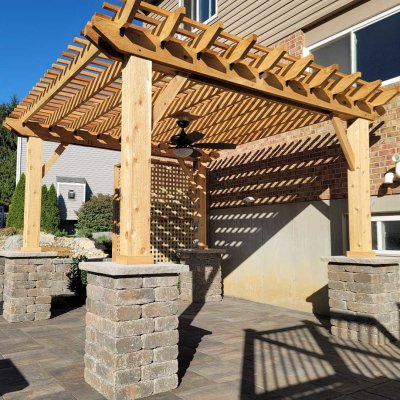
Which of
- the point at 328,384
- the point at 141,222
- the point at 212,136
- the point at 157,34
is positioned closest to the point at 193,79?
the point at 157,34

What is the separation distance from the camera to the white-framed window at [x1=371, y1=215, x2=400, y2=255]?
6.60m

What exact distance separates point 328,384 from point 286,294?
418cm

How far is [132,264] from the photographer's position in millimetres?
3945

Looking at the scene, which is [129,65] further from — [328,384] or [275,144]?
[275,144]

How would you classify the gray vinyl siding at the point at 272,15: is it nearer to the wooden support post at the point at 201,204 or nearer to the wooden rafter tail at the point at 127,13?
the wooden support post at the point at 201,204

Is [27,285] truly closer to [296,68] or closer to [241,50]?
[241,50]

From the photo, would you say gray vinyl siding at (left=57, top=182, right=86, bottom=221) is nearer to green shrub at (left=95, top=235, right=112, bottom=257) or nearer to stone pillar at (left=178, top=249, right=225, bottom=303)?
green shrub at (left=95, top=235, right=112, bottom=257)

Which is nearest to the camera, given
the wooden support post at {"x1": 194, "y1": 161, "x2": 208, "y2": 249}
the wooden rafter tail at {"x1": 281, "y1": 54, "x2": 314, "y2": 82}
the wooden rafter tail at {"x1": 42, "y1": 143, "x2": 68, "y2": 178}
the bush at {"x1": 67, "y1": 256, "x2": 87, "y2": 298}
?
the wooden rafter tail at {"x1": 281, "y1": 54, "x2": 314, "y2": 82}

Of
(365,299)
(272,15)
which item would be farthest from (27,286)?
(272,15)

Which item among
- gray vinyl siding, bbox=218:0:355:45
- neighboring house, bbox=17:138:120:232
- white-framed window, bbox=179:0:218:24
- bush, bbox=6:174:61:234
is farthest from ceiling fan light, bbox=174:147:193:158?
neighboring house, bbox=17:138:120:232

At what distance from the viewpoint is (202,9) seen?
11.2 metres

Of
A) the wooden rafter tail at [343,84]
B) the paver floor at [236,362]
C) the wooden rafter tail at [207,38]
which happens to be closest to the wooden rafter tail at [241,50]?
the wooden rafter tail at [207,38]

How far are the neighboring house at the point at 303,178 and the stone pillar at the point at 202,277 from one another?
0.56 m

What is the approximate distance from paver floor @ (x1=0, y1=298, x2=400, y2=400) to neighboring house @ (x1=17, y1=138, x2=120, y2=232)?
54.6 ft
